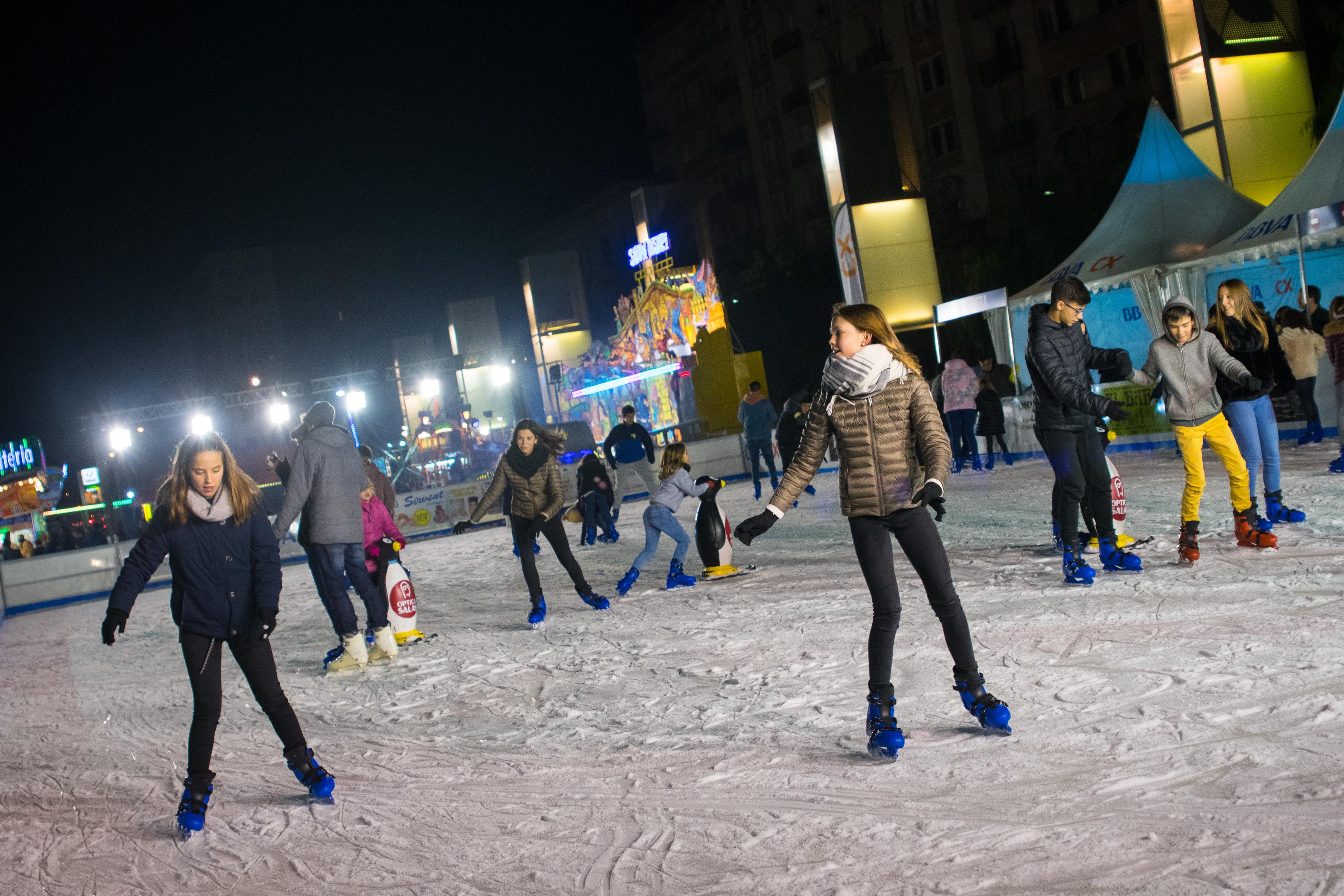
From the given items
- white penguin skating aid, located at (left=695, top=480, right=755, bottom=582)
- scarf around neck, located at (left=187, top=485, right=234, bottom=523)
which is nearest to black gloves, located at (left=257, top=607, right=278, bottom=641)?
scarf around neck, located at (left=187, top=485, right=234, bottom=523)

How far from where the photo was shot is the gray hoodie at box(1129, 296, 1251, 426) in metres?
6.30

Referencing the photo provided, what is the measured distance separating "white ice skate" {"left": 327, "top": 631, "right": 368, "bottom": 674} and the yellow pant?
5.04m

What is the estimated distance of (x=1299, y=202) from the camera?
1219 centimetres

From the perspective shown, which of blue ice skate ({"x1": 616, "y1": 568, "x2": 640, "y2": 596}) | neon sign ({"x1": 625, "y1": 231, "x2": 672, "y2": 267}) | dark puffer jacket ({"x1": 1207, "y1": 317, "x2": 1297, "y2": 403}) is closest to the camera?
dark puffer jacket ({"x1": 1207, "y1": 317, "x2": 1297, "y2": 403})

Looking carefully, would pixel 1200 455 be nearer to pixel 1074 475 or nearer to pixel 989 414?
pixel 1074 475

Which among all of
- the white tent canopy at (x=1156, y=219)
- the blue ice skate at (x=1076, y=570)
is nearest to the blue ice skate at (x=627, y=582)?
the blue ice skate at (x=1076, y=570)

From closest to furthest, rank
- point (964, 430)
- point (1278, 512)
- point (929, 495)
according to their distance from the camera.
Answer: point (929, 495), point (1278, 512), point (964, 430)

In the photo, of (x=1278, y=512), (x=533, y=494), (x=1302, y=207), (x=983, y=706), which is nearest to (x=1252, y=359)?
(x=1278, y=512)

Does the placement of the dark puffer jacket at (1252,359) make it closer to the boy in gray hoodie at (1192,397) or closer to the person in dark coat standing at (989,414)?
the boy in gray hoodie at (1192,397)

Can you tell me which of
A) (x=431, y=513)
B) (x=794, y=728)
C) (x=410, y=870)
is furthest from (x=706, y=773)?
(x=431, y=513)

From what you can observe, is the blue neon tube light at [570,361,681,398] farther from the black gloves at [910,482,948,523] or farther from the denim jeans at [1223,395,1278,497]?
the black gloves at [910,482,948,523]

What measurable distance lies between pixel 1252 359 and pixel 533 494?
4.65 metres

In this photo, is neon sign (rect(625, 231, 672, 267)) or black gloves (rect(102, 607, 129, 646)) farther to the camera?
neon sign (rect(625, 231, 672, 267))

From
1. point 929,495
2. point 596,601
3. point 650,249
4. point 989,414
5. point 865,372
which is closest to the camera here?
point 929,495
